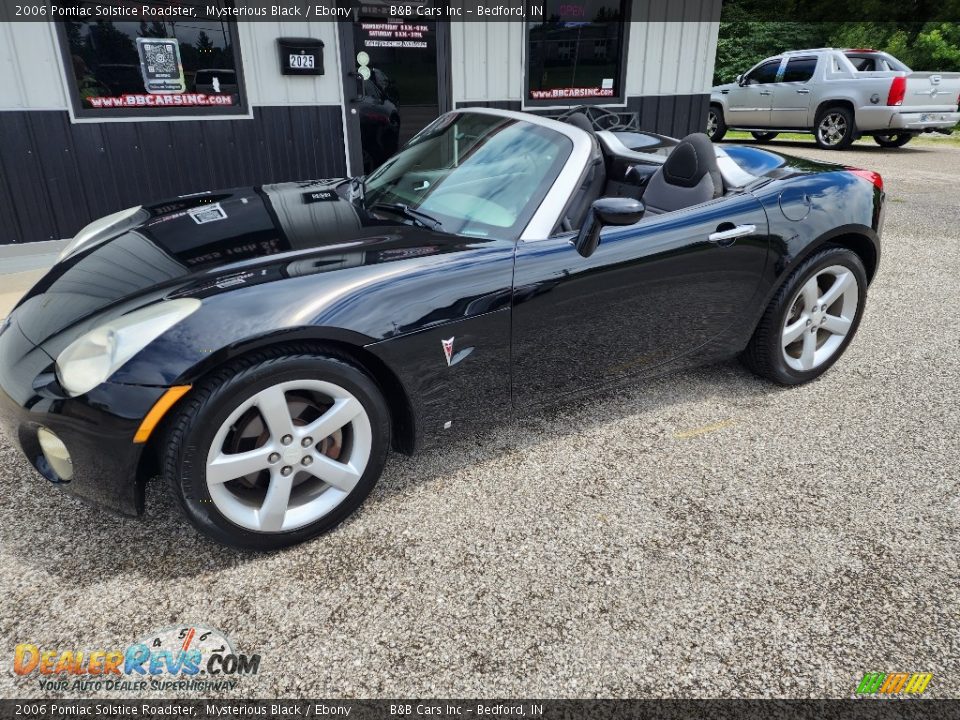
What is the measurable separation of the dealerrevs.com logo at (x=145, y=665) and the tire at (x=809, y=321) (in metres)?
2.72

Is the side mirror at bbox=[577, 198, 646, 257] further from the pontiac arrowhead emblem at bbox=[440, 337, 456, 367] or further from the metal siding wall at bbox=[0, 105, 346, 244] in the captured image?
the metal siding wall at bbox=[0, 105, 346, 244]

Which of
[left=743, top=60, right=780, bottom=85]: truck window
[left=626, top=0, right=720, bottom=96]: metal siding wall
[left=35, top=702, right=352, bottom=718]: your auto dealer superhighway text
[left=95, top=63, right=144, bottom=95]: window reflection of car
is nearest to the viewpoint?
[left=35, top=702, right=352, bottom=718]: your auto dealer superhighway text

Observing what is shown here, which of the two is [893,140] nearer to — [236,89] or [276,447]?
[236,89]

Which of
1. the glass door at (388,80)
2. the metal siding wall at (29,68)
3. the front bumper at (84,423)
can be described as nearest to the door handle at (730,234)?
the front bumper at (84,423)

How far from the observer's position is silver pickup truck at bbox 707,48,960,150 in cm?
1227

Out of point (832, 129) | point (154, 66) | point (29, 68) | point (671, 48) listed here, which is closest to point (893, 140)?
point (832, 129)

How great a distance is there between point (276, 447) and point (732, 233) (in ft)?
6.99

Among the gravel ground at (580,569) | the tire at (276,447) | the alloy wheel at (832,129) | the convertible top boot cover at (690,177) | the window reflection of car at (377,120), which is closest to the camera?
the gravel ground at (580,569)

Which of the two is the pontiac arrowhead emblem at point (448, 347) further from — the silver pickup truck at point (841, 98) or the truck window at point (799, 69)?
the truck window at point (799, 69)

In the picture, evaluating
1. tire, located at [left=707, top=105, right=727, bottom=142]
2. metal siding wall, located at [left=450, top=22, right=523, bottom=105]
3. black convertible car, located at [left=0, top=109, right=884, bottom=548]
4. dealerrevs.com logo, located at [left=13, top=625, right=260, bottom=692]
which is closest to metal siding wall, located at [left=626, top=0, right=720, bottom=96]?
metal siding wall, located at [left=450, top=22, right=523, bottom=105]

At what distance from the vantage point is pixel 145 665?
75.4 inches

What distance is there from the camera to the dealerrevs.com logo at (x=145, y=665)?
1.86 m

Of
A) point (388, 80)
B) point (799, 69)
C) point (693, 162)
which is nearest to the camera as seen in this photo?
point (693, 162)

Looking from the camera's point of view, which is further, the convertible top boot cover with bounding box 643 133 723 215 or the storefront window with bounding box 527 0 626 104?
the storefront window with bounding box 527 0 626 104
